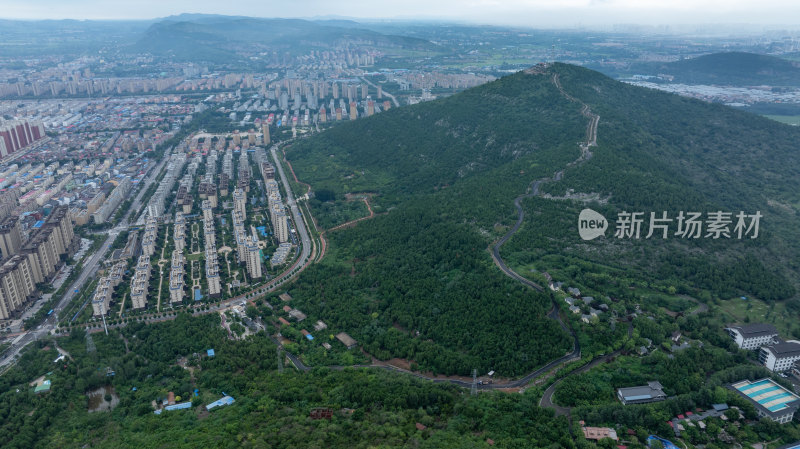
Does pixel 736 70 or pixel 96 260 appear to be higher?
pixel 736 70

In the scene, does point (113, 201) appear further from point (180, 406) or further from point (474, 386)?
point (474, 386)

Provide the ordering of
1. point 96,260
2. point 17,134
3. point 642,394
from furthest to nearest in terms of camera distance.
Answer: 1. point 17,134
2. point 96,260
3. point 642,394

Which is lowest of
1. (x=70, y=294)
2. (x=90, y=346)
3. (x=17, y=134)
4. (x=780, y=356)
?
(x=70, y=294)

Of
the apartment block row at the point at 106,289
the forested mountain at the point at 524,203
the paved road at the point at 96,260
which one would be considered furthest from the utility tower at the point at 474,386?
the paved road at the point at 96,260

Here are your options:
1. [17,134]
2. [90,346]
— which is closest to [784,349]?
[90,346]

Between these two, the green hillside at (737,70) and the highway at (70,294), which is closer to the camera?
the highway at (70,294)

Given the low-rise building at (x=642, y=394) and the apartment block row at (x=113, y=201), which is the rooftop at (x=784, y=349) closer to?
the low-rise building at (x=642, y=394)

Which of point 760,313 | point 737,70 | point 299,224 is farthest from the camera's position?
point 737,70

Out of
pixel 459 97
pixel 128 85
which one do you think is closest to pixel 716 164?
pixel 459 97

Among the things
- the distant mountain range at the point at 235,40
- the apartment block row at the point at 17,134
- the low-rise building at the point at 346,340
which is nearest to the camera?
the low-rise building at the point at 346,340
